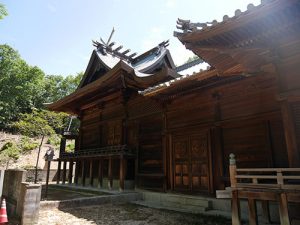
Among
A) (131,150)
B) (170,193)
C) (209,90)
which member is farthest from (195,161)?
(131,150)

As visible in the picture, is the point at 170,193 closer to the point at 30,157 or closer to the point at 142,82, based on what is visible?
the point at 142,82

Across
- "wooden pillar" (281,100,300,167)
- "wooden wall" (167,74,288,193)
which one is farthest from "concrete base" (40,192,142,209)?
"wooden pillar" (281,100,300,167)

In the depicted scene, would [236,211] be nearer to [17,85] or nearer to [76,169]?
[76,169]

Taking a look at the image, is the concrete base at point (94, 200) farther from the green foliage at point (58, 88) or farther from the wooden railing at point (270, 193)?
the green foliage at point (58, 88)

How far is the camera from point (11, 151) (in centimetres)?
2844

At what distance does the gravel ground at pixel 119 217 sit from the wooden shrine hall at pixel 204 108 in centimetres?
157

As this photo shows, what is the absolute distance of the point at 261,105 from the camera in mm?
7234

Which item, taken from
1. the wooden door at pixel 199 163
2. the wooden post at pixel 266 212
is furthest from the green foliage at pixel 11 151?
the wooden post at pixel 266 212

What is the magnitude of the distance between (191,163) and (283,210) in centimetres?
510

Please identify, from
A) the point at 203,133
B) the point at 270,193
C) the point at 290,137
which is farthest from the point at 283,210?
the point at 203,133

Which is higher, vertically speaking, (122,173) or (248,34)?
(248,34)

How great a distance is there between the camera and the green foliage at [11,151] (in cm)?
2791

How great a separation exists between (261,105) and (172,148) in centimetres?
406

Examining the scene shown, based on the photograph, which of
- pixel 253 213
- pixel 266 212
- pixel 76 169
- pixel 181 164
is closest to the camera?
pixel 253 213
